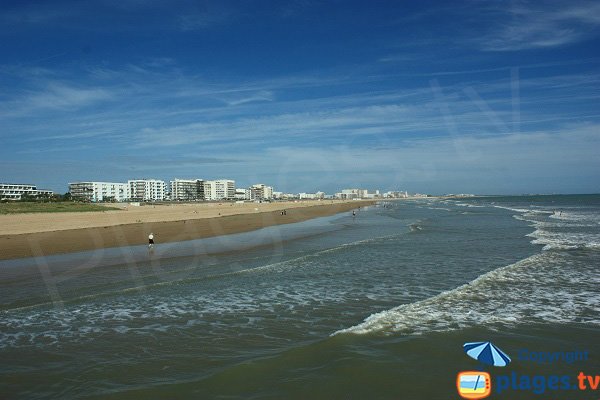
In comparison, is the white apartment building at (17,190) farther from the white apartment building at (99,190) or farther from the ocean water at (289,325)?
the ocean water at (289,325)

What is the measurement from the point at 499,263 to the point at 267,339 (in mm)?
11587

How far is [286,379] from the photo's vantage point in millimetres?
6156

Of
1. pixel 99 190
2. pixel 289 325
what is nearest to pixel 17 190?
pixel 99 190

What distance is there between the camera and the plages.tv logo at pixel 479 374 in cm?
577

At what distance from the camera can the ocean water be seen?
6.11m

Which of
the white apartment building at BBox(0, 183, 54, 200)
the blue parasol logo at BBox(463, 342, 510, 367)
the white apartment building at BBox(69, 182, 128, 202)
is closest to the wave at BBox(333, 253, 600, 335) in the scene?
the blue parasol logo at BBox(463, 342, 510, 367)

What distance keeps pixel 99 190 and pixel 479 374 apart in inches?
7795

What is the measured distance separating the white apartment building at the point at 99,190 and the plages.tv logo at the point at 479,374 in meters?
186

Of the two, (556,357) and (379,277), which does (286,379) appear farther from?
(379,277)

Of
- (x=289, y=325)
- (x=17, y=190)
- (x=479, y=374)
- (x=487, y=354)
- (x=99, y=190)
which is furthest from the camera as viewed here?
(x=99, y=190)

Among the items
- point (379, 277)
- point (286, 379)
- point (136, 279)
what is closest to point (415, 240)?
point (379, 277)

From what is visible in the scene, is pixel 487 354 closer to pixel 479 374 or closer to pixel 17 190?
pixel 479 374

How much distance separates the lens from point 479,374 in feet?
20.7

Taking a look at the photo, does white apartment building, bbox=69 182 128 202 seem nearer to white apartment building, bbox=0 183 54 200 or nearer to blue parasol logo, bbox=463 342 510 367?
white apartment building, bbox=0 183 54 200
